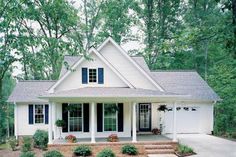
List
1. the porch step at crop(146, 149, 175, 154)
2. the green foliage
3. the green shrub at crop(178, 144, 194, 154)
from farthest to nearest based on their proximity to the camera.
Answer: the green foliage < the porch step at crop(146, 149, 175, 154) < the green shrub at crop(178, 144, 194, 154)

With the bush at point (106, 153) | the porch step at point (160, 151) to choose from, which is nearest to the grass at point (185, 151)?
the porch step at point (160, 151)

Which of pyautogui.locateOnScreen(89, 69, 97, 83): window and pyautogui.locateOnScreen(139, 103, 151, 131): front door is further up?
pyautogui.locateOnScreen(89, 69, 97, 83): window

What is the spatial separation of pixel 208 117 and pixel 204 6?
1659cm

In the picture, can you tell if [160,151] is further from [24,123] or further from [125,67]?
[24,123]

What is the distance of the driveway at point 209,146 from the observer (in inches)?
651

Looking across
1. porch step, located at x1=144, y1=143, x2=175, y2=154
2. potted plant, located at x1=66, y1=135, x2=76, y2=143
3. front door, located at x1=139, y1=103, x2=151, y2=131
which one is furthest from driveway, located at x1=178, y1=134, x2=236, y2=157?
potted plant, located at x1=66, y1=135, x2=76, y2=143

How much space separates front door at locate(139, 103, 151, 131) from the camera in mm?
23203

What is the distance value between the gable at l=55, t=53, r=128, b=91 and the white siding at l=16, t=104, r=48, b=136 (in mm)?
5359

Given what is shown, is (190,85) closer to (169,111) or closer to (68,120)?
(169,111)

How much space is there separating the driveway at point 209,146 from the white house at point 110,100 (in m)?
1.24

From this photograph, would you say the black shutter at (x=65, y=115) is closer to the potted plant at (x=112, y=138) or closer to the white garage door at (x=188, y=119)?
the potted plant at (x=112, y=138)

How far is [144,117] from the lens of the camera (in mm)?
23281

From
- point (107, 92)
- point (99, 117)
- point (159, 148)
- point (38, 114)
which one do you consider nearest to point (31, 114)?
point (38, 114)

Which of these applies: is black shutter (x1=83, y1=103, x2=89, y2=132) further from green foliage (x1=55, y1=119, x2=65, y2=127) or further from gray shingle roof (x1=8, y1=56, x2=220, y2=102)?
gray shingle roof (x1=8, y1=56, x2=220, y2=102)
